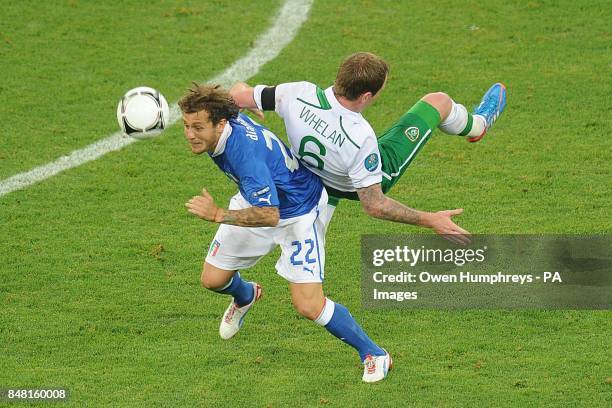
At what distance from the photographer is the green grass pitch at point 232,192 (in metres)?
8.52

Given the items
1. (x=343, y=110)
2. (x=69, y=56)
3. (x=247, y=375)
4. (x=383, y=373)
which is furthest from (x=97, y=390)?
(x=69, y=56)

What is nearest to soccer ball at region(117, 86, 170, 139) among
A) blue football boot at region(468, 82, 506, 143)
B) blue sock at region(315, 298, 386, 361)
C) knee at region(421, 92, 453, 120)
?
blue sock at region(315, 298, 386, 361)

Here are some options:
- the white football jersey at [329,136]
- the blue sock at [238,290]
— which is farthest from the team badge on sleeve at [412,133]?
the blue sock at [238,290]

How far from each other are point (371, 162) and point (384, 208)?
0.32m

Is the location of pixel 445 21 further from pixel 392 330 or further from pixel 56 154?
pixel 392 330

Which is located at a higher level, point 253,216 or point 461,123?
point 461,123

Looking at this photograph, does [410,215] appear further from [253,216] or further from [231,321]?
[231,321]

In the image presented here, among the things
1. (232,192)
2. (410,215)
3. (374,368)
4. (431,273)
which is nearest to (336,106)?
(410,215)

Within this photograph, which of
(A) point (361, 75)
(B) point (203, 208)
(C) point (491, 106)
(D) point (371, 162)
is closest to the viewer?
(B) point (203, 208)

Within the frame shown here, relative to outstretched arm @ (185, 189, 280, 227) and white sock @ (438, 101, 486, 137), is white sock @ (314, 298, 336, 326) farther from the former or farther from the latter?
white sock @ (438, 101, 486, 137)

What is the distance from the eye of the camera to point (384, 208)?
823 cm

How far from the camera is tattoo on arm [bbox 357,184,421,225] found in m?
8.22

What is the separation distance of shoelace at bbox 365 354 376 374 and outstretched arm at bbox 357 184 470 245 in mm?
978

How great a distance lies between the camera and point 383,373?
332 inches
